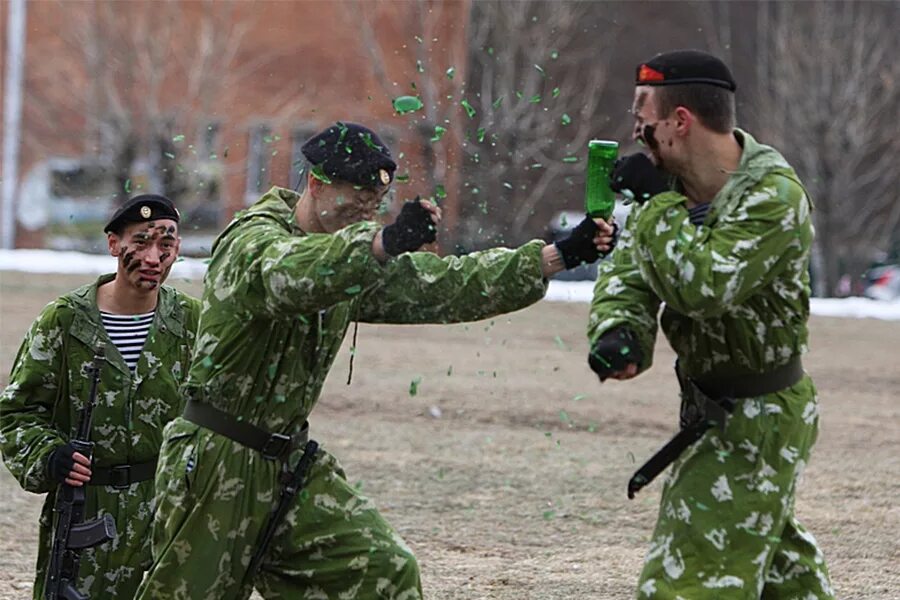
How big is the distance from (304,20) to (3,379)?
19254 mm

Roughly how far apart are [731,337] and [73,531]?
2.48 m

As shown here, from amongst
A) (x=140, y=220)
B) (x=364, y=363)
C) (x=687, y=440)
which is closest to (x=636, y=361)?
(x=687, y=440)

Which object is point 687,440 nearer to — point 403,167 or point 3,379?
point 403,167

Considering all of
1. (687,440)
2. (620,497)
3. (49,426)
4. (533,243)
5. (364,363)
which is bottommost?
(364,363)

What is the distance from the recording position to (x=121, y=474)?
6.02 metres

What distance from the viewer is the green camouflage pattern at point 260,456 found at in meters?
4.97

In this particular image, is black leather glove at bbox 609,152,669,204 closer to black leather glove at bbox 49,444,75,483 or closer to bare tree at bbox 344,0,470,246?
black leather glove at bbox 49,444,75,483

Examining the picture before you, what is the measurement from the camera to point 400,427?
1277 cm

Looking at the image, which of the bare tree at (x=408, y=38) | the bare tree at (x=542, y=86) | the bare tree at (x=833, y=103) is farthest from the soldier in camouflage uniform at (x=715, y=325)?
the bare tree at (x=833, y=103)

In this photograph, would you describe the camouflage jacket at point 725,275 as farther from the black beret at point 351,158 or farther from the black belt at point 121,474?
the black belt at point 121,474

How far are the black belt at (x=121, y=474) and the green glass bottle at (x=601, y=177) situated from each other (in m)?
2.18

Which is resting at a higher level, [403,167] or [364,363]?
[403,167]

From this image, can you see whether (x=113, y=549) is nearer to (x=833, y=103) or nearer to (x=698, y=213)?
(x=698, y=213)

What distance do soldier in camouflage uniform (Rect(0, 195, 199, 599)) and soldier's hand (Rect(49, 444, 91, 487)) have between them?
60 millimetres
